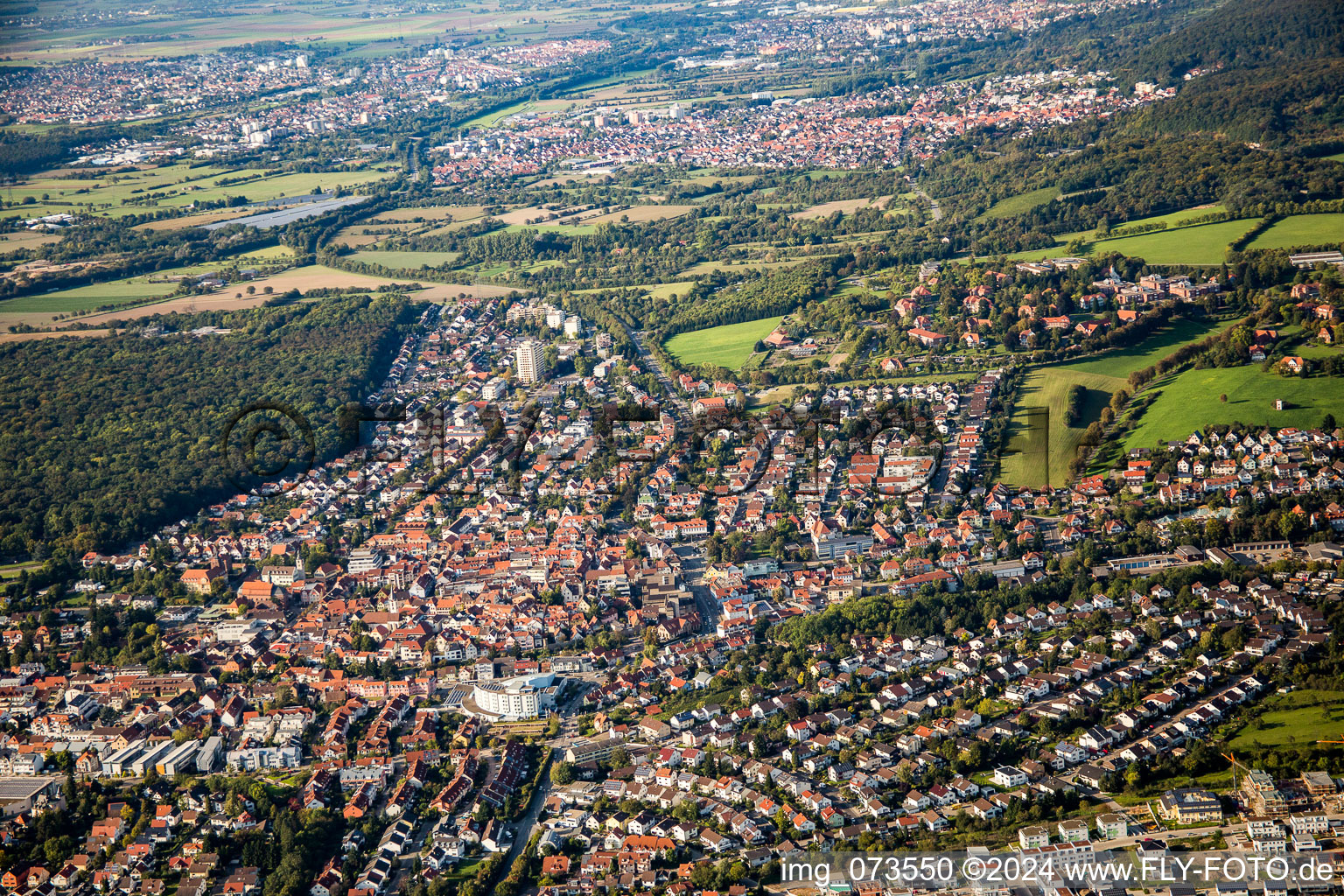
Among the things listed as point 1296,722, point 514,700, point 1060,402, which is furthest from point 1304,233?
point 514,700

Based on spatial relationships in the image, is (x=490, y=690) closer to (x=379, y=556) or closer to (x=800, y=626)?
(x=800, y=626)

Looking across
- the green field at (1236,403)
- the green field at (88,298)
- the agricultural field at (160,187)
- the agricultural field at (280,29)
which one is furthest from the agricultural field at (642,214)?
the agricultural field at (280,29)

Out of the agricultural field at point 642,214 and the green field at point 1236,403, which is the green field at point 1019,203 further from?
the green field at point 1236,403

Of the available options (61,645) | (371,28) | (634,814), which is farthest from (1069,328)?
(371,28)

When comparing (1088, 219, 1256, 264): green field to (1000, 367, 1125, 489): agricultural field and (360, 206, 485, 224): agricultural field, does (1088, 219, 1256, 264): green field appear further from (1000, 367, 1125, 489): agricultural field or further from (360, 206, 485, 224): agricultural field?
(360, 206, 485, 224): agricultural field

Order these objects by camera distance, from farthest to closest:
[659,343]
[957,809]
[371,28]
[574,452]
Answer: [371,28] → [659,343] → [574,452] → [957,809]

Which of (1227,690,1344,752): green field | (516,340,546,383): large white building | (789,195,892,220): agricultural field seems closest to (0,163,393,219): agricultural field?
(789,195,892,220): agricultural field

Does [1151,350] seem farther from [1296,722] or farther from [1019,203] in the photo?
[1296,722]
